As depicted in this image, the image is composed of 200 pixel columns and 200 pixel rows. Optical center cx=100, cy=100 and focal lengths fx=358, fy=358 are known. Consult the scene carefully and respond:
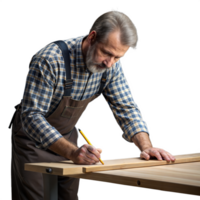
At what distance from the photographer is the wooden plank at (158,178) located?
1706 mm

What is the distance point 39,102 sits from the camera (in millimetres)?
2418

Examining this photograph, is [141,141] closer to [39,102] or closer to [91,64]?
[91,64]

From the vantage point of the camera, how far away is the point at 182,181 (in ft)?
5.75

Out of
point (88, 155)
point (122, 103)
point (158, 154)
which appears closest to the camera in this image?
point (88, 155)

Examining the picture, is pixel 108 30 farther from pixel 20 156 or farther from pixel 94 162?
pixel 20 156

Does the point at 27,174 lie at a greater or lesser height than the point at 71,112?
lesser

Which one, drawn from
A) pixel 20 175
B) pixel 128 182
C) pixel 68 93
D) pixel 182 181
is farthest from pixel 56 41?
pixel 182 181

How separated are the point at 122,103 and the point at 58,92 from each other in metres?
0.59

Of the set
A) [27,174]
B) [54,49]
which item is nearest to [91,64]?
[54,49]

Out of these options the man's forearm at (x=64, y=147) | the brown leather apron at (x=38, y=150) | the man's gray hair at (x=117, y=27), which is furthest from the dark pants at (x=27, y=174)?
the man's gray hair at (x=117, y=27)

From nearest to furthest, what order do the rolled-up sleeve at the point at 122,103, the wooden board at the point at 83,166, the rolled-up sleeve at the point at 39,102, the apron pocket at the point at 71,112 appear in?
the wooden board at the point at 83,166 → the rolled-up sleeve at the point at 39,102 → the apron pocket at the point at 71,112 → the rolled-up sleeve at the point at 122,103

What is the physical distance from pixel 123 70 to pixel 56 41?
679 mm

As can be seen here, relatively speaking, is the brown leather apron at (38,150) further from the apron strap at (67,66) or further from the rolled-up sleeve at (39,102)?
the rolled-up sleeve at (39,102)

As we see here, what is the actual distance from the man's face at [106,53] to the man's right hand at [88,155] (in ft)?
2.14
